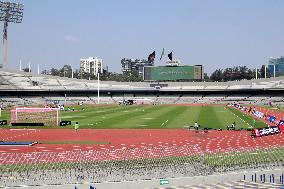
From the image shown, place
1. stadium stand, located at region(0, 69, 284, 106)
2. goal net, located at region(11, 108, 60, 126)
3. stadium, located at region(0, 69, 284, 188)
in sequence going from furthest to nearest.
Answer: stadium stand, located at region(0, 69, 284, 106) < goal net, located at region(11, 108, 60, 126) < stadium, located at region(0, 69, 284, 188)

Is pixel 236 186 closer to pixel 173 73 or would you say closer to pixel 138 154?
pixel 138 154

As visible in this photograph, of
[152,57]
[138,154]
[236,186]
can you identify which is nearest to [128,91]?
[152,57]

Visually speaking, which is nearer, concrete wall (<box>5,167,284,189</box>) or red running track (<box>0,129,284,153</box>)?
concrete wall (<box>5,167,284,189</box>)

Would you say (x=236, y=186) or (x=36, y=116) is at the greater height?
(x=36, y=116)

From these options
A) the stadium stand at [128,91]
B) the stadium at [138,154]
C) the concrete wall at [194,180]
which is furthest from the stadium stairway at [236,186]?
the stadium stand at [128,91]

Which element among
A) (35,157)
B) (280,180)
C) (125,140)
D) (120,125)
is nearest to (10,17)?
(120,125)

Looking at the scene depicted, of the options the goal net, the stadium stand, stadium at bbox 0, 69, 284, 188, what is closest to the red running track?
stadium at bbox 0, 69, 284, 188

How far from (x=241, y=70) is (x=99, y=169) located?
17929cm

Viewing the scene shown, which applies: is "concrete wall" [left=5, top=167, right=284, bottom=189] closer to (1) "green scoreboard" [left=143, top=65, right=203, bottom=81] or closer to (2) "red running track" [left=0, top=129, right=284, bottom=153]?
(2) "red running track" [left=0, top=129, right=284, bottom=153]

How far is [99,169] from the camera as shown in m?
19.9

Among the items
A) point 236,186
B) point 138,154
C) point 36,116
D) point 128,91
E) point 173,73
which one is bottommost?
point 236,186

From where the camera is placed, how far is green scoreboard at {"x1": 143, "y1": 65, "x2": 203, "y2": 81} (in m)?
103

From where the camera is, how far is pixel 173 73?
104 m

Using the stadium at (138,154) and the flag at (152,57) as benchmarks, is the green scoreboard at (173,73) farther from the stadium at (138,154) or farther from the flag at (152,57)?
the stadium at (138,154)
